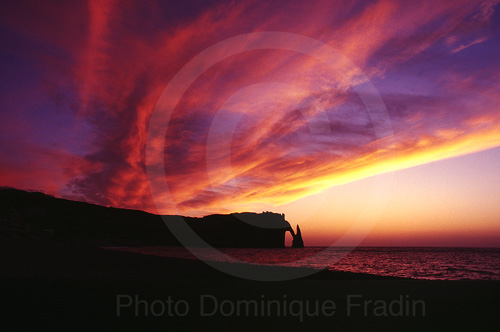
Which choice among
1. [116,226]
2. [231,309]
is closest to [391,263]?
[231,309]

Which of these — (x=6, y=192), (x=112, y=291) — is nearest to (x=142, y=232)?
(x=6, y=192)

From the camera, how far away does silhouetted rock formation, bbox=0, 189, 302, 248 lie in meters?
106

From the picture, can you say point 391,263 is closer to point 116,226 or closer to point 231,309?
point 231,309

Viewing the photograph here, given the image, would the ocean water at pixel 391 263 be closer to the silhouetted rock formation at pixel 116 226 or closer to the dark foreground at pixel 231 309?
the dark foreground at pixel 231 309

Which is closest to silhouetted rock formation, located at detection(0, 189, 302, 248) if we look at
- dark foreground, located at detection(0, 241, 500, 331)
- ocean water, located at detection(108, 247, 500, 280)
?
ocean water, located at detection(108, 247, 500, 280)

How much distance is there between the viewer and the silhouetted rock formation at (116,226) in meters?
106

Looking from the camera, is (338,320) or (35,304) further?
(35,304)

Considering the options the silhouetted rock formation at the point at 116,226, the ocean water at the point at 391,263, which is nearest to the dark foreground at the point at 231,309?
the ocean water at the point at 391,263

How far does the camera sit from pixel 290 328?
4957 millimetres

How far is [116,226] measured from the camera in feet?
490

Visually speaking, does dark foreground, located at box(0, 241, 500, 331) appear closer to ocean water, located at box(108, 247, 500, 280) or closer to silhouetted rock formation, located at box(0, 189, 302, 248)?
ocean water, located at box(108, 247, 500, 280)

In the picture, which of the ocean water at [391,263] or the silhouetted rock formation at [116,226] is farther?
the silhouetted rock formation at [116,226]

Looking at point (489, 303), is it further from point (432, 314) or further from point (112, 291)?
point (112, 291)

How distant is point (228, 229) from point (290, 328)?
632 ft
